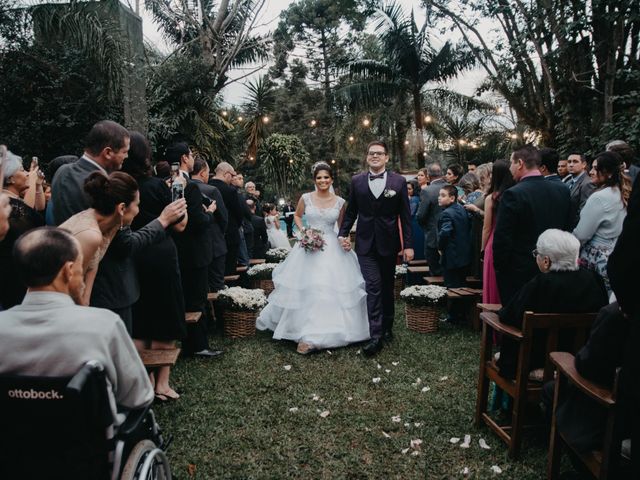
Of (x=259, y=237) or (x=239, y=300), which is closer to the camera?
(x=239, y=300)

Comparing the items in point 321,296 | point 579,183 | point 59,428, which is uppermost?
point 579,183

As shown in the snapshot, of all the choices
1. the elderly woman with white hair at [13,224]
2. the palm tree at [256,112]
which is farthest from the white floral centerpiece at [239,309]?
the palm tree at [256,112]

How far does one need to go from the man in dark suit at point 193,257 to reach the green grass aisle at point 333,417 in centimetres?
25

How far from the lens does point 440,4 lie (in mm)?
14344

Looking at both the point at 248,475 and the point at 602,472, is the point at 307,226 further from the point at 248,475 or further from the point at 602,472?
the point at 602,472

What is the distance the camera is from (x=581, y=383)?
2412 millimetres

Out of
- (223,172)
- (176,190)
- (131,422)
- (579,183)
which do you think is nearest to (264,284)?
(223,172)

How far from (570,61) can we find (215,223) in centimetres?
897

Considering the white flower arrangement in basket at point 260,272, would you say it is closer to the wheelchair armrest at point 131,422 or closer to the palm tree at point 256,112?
the wheelchair armrest at point 131,422

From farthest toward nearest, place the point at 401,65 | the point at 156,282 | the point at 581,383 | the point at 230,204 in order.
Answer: the point at 401,65
the point at 230,204
the point at 156,282
the point at 581,383

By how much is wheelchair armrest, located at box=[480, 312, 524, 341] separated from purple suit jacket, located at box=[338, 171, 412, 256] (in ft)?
6.54

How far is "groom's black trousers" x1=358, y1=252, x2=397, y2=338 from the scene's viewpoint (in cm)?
550

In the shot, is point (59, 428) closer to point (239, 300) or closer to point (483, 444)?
point (483, 444)

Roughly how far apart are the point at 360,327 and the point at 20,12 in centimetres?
940
